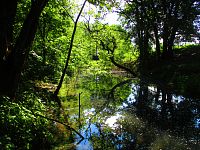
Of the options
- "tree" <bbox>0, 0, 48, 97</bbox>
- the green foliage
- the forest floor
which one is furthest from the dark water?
"tree" <bbox>0, 0, 48, 97</bbox>

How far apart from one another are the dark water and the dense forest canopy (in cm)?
152

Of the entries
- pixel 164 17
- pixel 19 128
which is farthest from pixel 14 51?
pixel 164 17

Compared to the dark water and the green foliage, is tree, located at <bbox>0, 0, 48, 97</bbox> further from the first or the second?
the dark water

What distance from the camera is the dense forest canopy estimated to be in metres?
11.1

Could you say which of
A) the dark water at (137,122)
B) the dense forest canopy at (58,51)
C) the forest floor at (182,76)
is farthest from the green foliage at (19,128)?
the forest floor at (182,76)

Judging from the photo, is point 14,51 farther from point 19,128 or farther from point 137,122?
point 137,122

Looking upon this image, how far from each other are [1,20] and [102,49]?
36.7m

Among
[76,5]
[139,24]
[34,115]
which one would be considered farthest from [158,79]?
[34,115]

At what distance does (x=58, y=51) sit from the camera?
1112 inches

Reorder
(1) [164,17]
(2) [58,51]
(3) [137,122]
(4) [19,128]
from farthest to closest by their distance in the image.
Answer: (1) [164,17] < (2) [58,51] < (3) [137,122] < (4) [19,128]

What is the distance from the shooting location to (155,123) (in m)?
16.4

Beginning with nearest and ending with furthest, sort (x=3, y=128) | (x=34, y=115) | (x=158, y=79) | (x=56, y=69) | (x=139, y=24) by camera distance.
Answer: (x=3, y=128) → (x=34, y=115) → (x=56, y=69) → (x=158, y=79) → (x=139, y=24)

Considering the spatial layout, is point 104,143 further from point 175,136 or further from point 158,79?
point 158,79

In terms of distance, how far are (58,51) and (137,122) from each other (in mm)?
13664
